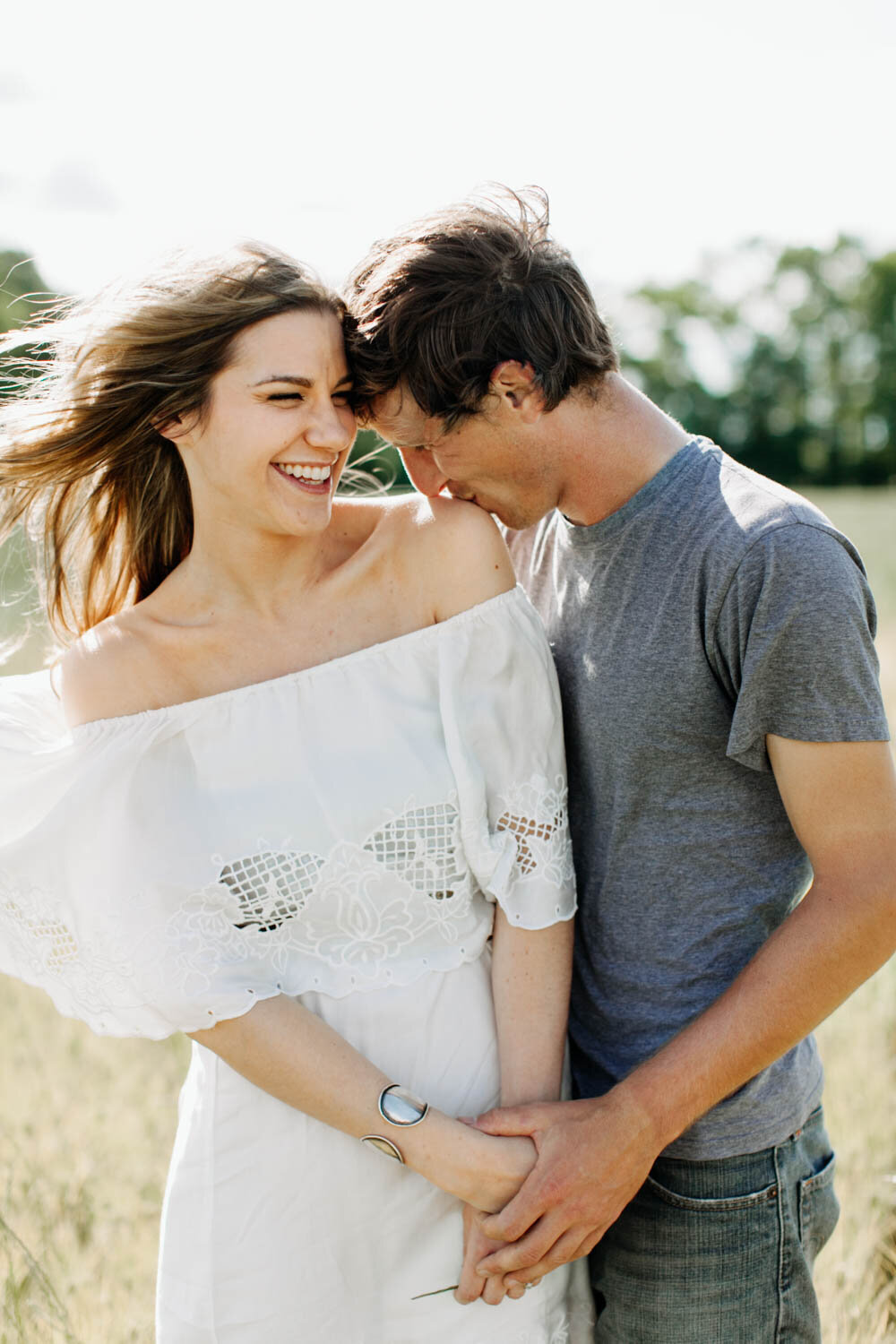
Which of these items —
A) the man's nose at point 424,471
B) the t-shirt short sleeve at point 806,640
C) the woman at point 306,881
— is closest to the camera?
the t-shirt short sleeve at point 806,640

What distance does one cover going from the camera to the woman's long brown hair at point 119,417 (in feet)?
6.68

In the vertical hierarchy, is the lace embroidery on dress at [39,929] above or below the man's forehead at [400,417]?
below

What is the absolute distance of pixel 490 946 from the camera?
2.13m

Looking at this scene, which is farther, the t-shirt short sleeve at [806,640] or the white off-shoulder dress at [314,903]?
the white off-shoulder dress at [314,903]

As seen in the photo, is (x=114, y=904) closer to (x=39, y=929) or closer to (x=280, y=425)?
(x=39, y=929)

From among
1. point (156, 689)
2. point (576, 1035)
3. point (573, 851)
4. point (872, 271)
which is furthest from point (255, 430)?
point (872, 271)

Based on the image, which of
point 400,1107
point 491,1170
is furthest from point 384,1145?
point 491,1170

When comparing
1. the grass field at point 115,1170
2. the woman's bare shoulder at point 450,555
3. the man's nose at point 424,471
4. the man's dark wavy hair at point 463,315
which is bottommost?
the grass field at point 115,1170

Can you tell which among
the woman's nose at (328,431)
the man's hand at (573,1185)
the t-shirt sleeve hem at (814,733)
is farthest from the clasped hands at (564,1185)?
the woman's nose at (328,431)

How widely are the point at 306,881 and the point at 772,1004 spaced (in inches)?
32.4

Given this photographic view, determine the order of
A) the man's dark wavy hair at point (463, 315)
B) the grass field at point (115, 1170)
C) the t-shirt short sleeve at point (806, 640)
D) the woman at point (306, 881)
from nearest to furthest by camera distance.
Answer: the t-shirt short sleeve at point (806, 640), the woman at point (306, 881), the man's dark wavy hair at point (463, 315), the grass field at point (115, 1170)

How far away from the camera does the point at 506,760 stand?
2.02m

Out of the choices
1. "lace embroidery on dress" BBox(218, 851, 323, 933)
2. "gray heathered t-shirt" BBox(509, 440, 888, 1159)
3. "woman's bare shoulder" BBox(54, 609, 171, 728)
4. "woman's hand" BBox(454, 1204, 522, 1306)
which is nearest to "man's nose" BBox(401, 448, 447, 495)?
"gray heathered t-shirt" BBox(509, 440, 888, 1159)

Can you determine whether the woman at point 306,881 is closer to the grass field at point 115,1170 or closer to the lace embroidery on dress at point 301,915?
the lace embroidery on dress at point 301,915
